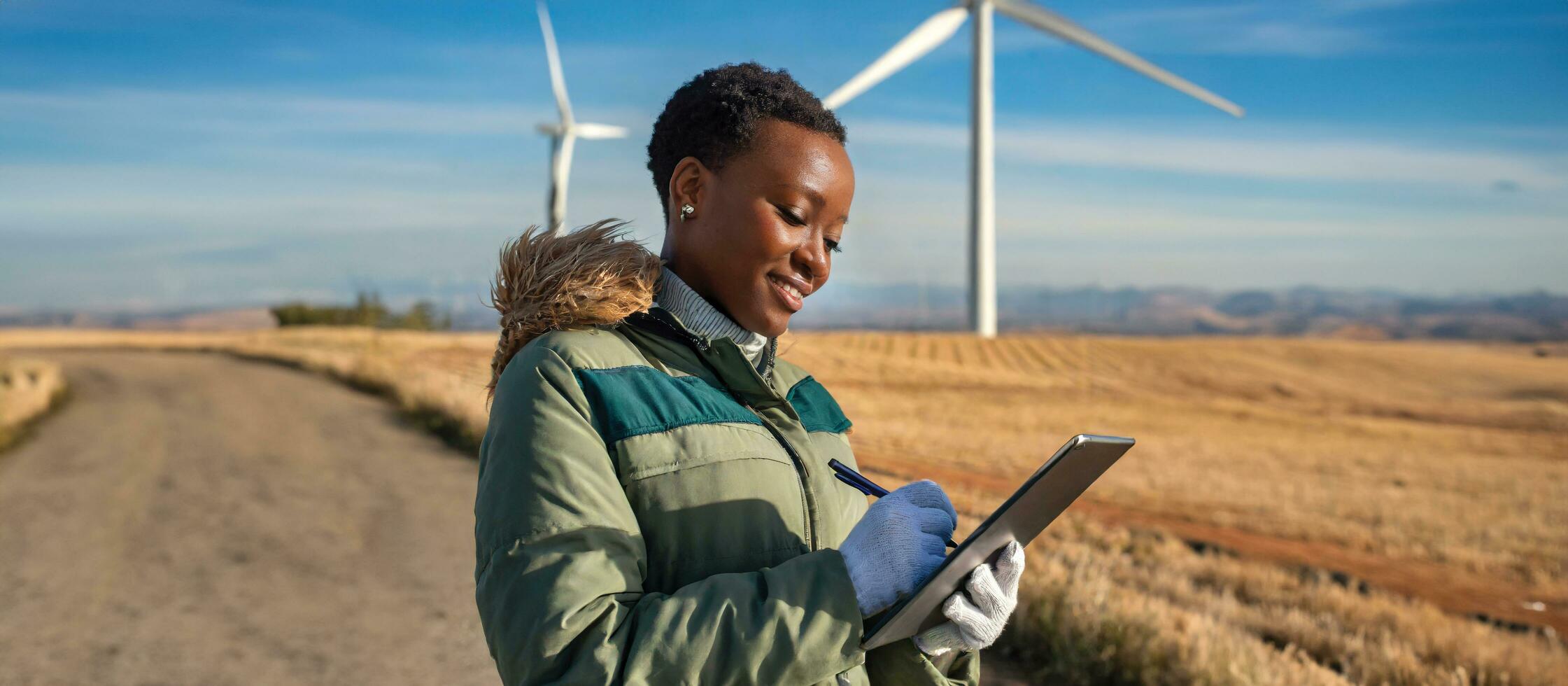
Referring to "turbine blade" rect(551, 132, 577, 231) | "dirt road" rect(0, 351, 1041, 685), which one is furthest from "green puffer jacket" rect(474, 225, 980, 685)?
"turbine blade" rect(551, 132, 577, 231)

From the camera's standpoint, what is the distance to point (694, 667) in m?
1.59

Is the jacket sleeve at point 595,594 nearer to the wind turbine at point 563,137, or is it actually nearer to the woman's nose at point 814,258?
the woman's nose at point 814,258

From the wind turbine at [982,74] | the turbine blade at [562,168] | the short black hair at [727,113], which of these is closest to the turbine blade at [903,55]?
the wind turbine at [982,74]

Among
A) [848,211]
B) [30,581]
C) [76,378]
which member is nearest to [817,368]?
[76,378]

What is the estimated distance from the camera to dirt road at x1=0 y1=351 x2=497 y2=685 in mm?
5789

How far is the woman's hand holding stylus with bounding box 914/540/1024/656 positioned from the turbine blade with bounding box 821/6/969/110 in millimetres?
27719

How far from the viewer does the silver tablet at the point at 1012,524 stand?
158 centimetres

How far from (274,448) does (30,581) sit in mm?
5741

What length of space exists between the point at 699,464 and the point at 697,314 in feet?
1.32

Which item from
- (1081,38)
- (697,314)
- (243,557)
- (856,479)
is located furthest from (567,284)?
(1081,38)

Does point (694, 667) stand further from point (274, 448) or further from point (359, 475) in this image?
point (274, 448)

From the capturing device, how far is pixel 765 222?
6.52 ft

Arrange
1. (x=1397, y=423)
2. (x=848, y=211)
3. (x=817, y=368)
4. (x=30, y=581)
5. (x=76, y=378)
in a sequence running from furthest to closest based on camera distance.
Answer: (x=817, y=368) → (x=1397, y=423) → (x=76, y=378) → (x=30, y=581) → (x=848, y=211)

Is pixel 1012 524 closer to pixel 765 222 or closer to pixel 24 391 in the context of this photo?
pixel 765 222
